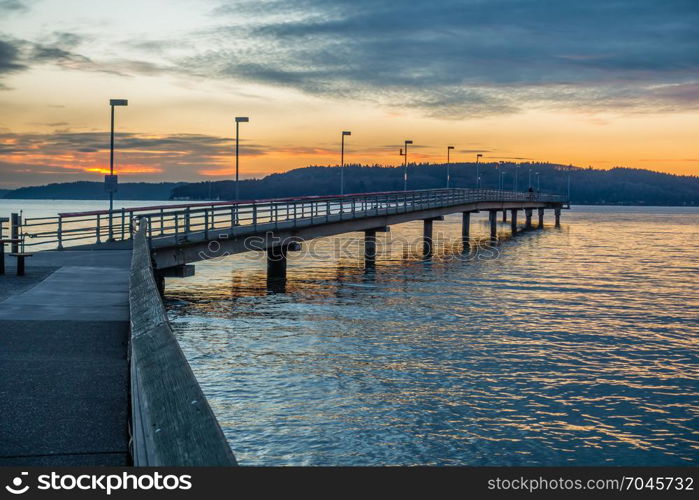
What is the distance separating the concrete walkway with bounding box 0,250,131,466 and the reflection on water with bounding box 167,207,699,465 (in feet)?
10.0

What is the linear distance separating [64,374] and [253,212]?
23404 mm

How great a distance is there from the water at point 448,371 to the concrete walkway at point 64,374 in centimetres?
302

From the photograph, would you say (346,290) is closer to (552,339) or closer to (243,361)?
(552,339)

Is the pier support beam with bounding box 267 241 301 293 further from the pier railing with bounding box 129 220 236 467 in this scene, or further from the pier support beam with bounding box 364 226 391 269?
the pier railing with bounding box 129 220 236 467

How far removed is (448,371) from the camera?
57.6 ft

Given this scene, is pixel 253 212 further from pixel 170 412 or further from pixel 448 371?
pixel 170 412

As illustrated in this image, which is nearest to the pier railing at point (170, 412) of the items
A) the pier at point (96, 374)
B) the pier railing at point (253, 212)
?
the pier at point (96, 374)

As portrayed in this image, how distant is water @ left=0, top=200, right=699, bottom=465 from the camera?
12.4 metres

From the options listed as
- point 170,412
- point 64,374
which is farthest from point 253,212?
point 170,412

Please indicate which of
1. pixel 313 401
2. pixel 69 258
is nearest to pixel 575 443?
pixel 313 401

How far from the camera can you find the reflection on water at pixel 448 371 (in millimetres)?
12375

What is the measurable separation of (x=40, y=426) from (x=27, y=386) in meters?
1.45

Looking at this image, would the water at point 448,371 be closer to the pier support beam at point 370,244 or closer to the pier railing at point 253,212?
the pier railing at point 253,212

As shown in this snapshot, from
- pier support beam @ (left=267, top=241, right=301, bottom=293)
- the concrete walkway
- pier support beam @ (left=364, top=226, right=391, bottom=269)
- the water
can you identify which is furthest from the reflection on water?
pier support beam @ (left=364, top=226, right=391, bottom=269)
